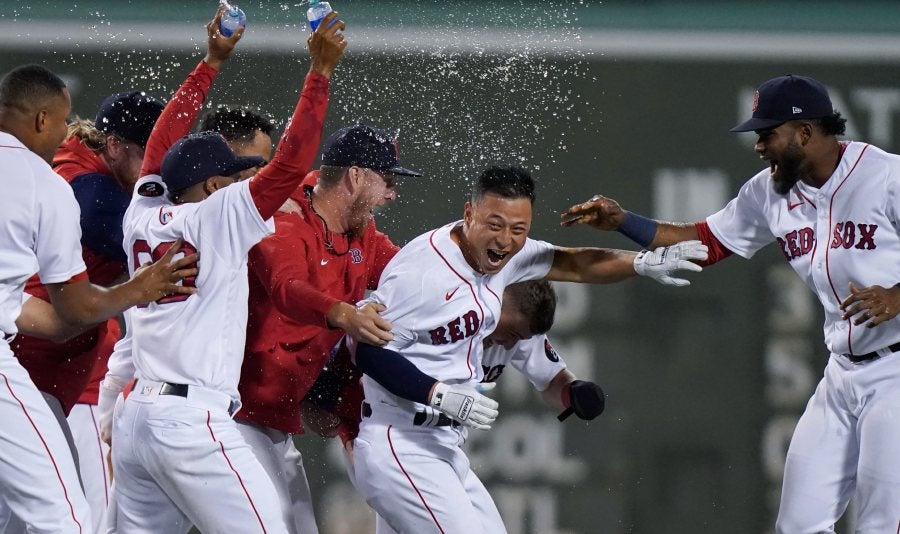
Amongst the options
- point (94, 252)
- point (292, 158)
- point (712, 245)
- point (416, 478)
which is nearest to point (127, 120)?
point (94, 252)

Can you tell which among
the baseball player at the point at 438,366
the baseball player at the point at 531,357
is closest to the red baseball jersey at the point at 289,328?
the baseball player at the point at 531,357

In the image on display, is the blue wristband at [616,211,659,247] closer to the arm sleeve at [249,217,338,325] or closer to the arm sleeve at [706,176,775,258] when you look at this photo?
the arm sleeve at [706,176,775,258]

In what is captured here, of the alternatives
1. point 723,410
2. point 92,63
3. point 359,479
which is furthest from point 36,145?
point 723,410

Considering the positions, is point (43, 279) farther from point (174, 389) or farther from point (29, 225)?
point (174, 389)

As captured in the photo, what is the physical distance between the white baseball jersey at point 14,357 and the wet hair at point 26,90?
0.12 meters

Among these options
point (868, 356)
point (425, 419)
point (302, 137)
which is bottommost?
point (425, 419)

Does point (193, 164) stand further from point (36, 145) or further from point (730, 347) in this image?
point (730, 347)

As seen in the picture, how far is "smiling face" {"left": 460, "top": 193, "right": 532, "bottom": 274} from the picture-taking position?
11.8ft

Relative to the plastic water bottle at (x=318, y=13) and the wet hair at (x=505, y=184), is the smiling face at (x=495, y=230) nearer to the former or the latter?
the wet hair at (x=505, y=184)

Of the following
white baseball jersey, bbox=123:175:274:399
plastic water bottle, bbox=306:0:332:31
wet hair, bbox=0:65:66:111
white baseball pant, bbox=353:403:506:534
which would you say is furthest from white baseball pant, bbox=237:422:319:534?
plastic water bottle, bbox=306:0:332:31

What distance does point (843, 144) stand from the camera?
4.01 m

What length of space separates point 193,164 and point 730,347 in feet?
9.99

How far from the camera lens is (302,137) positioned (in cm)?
338

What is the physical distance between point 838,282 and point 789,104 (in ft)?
2.10
